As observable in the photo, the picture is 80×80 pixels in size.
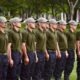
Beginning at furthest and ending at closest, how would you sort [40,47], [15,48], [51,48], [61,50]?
1. [61,50]
2. [51,48]
3. [40,47]
4. [15,48]

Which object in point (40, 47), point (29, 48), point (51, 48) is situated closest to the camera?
point (29, 48)

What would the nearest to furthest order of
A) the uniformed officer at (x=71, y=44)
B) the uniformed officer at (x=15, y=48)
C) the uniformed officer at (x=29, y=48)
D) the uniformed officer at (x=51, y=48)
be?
the uniformed officer at (x=15, y=48), the uniformed officer at (x=29, y=48), the uniformed officer at (x=51, y=48), the uniformed officer at (x=71, y=44)

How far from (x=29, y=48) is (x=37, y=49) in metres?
0.50

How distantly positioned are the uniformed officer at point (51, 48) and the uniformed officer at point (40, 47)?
9.1 inches

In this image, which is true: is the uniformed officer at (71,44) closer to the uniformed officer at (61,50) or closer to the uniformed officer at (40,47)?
the uniformed officer at (61,50)

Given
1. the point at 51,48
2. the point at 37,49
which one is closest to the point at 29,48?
the point at 37,49

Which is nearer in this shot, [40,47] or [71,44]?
[40,47]

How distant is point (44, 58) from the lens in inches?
499

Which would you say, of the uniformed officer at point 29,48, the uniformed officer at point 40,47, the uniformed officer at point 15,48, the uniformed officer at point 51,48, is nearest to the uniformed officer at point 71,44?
the uniformed officer at point 51,48

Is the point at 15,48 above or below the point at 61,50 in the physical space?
above

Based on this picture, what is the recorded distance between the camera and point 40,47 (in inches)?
492

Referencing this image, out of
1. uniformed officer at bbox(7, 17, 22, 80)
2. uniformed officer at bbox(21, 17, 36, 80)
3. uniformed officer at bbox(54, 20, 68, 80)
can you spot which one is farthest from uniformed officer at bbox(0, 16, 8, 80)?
uniformed officer at bbox(54, 20, 68, 80)

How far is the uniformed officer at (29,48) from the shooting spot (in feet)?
39.3

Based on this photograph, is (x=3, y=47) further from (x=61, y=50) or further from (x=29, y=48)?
(x=61, y=50)
